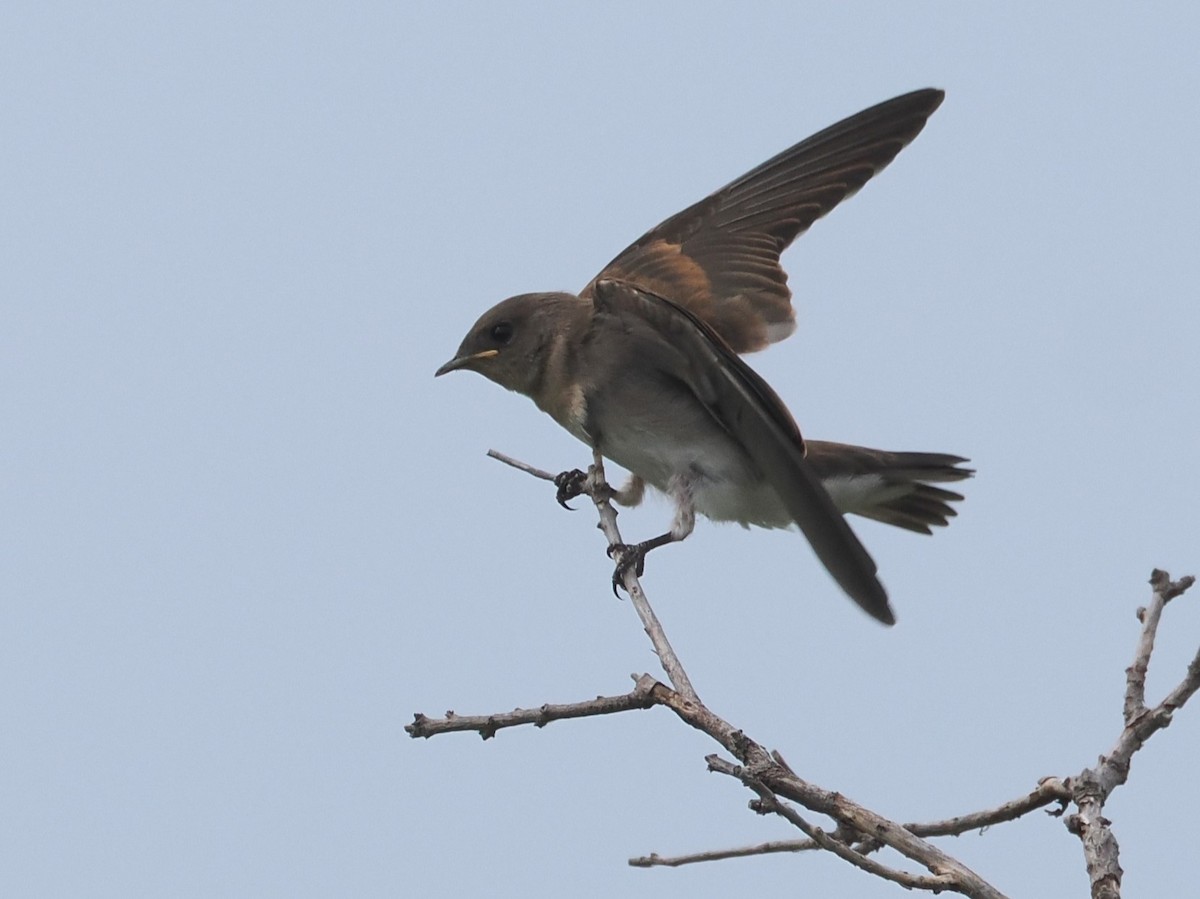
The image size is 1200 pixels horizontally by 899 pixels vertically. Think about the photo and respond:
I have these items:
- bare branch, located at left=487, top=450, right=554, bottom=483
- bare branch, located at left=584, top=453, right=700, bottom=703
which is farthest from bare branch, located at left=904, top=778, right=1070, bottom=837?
bare branch, located at left=487, top=450, right=554, bottom=483

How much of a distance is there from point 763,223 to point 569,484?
1.64m

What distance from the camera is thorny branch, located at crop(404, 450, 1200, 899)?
3240 mm

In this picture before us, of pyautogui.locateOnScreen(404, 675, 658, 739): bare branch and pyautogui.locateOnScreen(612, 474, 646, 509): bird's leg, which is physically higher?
pyautogui.locateOnScreen(612, 474, 646, 509): bird's leg

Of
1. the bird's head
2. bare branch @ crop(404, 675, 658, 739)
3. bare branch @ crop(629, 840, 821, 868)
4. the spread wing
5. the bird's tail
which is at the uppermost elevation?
the spread wing

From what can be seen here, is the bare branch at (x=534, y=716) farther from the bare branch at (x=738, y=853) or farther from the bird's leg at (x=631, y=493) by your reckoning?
the bird's leg at (x=631, y=493)

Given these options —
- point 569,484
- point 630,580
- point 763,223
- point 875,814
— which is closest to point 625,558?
point 630,580

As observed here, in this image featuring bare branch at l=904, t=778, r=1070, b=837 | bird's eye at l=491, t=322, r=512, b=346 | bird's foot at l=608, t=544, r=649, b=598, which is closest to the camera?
bare branch at l=904, t=778, r=1070, b=837

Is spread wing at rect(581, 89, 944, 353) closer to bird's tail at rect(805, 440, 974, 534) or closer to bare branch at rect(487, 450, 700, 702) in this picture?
bird's tail at rect(805, 440, 974, 534)

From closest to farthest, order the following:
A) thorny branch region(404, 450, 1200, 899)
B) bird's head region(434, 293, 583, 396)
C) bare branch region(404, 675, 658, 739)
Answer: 1. thorny branch region(404, 450, 1200, 899)
2. bare branch region(404, 675, 658, 739)
3. bird's head region(434, 293, 583, 396)

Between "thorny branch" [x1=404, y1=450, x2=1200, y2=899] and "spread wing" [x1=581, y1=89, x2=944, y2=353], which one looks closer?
"thorny branch" [x1=404, y1=450, x2=1200, y2=899]

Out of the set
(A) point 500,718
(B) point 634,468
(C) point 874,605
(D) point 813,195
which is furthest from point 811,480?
(D) point 813,195

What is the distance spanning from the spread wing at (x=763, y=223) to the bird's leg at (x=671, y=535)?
828mm

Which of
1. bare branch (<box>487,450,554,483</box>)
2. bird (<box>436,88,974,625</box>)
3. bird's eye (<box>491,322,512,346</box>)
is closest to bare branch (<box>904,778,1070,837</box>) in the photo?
bird (<box>436,88,974,625</box>)

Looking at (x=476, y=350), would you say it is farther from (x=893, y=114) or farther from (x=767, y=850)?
(x=767, y=850)
